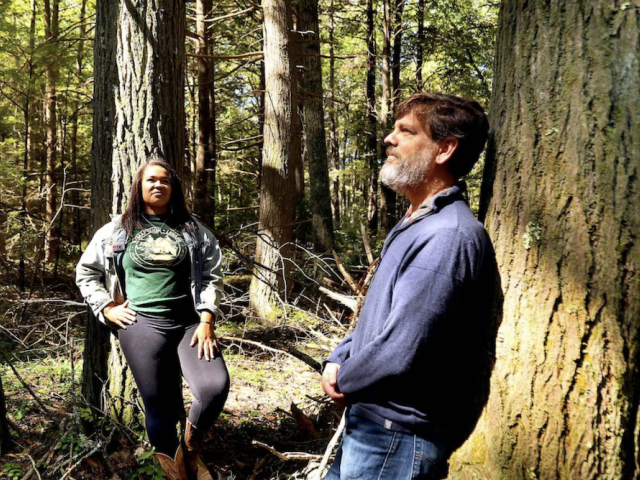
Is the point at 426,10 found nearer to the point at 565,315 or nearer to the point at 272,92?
the point at 272,92

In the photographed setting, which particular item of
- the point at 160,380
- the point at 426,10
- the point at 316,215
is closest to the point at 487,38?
the point at 426,10

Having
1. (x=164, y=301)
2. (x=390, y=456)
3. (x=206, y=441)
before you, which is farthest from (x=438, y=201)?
(x=206, y=441)

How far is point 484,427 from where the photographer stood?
182 cm

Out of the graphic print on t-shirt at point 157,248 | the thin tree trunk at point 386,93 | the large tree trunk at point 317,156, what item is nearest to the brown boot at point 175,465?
the graphic print on t-shirt at point 157,248

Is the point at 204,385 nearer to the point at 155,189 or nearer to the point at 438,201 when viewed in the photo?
the point at 155,189

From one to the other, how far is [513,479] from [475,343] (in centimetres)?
49

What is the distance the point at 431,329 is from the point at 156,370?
2.19m

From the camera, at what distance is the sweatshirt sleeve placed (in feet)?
5.29

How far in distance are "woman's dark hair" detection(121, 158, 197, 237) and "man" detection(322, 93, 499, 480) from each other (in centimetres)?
188

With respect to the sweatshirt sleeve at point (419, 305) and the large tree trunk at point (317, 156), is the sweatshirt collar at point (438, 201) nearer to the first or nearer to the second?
the sweatshirt sleeve at point (419, 305)

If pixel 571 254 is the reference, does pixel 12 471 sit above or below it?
below

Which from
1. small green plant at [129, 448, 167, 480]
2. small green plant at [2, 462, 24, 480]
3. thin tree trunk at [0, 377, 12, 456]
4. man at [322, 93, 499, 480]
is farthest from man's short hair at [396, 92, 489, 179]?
thin tree trunk at [0, 377, 12, 456]

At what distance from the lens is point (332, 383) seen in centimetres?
190

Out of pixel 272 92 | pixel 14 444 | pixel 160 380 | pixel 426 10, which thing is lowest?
pixel 14 444
